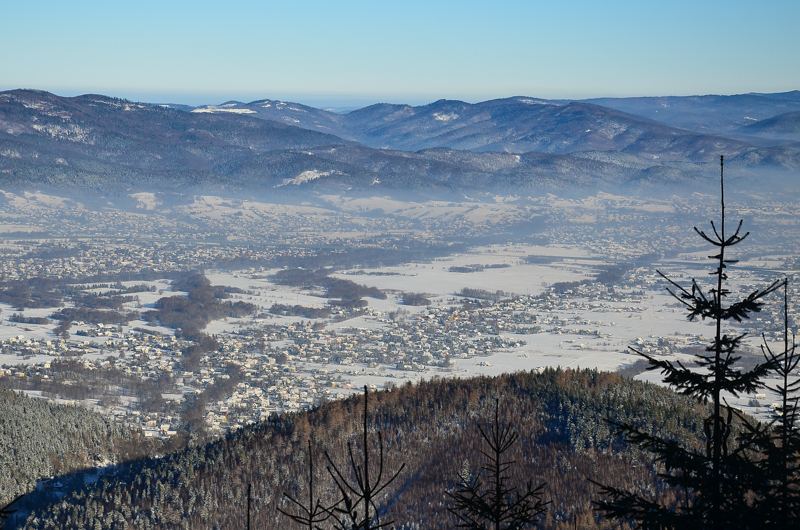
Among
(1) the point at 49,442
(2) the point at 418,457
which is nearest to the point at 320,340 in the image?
(1) the point at 49,442

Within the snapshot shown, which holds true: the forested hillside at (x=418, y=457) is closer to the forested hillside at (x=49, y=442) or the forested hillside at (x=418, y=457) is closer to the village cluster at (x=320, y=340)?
the forested hillside at (x=49, y=442)

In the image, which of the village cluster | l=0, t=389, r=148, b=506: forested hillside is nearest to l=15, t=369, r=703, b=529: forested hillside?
l=0, t=389, r=148, b=506: forested hillside

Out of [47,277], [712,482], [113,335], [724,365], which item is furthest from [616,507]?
[47,277]

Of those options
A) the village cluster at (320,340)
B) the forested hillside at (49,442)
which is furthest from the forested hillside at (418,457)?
the village cluster at (320,340)

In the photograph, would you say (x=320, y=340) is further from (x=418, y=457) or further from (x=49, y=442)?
(x=418, y=457)

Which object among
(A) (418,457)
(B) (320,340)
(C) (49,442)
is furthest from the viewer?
(B) (320,340)

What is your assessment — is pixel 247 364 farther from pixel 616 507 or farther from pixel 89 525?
pixel 616 507
